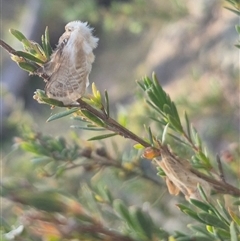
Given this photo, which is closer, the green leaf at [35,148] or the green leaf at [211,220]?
the green leaf at [211,220]

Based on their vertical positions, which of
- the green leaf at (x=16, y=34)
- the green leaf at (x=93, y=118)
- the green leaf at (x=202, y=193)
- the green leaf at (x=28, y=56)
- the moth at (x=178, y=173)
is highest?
the green leaf at (x=16, y=34)

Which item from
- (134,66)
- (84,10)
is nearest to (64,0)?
(134,66)

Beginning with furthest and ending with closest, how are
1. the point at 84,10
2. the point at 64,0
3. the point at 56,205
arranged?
the point at 64,0 → the point at 84,10 → the point at 56,205

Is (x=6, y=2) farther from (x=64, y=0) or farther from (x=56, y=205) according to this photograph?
(x=56, y=205)

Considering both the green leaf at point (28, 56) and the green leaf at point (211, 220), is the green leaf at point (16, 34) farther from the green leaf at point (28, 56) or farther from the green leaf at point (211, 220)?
the green leaf at point (211, 220)

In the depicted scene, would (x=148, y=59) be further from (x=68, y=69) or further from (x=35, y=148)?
(x=68, y=69)

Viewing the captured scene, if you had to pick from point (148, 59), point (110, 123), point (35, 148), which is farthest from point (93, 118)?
point (148, 59)

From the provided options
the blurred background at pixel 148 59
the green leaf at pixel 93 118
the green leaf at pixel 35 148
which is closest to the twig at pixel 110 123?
the green leaf at pixel 93 118

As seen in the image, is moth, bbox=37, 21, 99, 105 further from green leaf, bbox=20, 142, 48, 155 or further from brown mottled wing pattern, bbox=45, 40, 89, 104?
green leaf, bbox=20, 142, 48, 155
